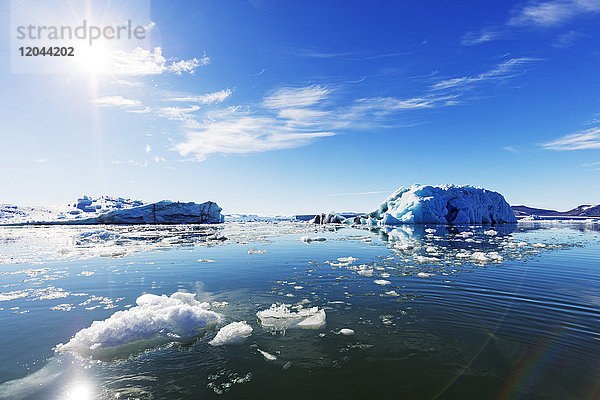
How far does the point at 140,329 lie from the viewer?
5188 mm

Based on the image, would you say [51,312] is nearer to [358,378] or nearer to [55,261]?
[358,378]

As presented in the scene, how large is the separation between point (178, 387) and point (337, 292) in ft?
17.9

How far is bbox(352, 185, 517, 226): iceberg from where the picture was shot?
51.2 meters

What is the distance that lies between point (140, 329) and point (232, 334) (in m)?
1.77

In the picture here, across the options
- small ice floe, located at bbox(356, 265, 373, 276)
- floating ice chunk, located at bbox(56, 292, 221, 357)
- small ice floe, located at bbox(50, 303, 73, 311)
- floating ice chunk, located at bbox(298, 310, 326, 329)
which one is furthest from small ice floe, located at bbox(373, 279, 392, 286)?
small ice floe, located at bbox(50, 303, 73, 311)

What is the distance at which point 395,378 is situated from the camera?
3.86 meters

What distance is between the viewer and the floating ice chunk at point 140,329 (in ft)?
15.8

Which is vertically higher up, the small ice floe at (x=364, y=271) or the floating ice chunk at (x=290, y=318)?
the floating ice chunk at (x=290, y=318)

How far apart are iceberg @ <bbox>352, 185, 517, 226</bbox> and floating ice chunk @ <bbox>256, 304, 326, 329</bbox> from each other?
159ft

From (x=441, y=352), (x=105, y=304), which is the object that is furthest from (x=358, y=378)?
(x=105, y=304)

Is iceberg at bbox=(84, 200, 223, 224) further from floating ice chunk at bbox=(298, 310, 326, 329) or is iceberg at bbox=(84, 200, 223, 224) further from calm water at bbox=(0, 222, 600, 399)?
floating ice chunk at bbox=(298, 310, 326, 329)

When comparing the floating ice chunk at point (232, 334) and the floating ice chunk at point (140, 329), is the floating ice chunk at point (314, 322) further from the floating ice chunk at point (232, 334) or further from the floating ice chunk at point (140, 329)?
the floating ice chunk at point (140, 329)

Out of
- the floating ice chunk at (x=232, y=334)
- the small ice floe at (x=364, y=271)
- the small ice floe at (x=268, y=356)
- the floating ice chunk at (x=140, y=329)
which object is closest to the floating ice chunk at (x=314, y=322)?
the floating ice chunk at (x=232, y=334)

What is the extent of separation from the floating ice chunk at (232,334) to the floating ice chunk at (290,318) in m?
0.56
